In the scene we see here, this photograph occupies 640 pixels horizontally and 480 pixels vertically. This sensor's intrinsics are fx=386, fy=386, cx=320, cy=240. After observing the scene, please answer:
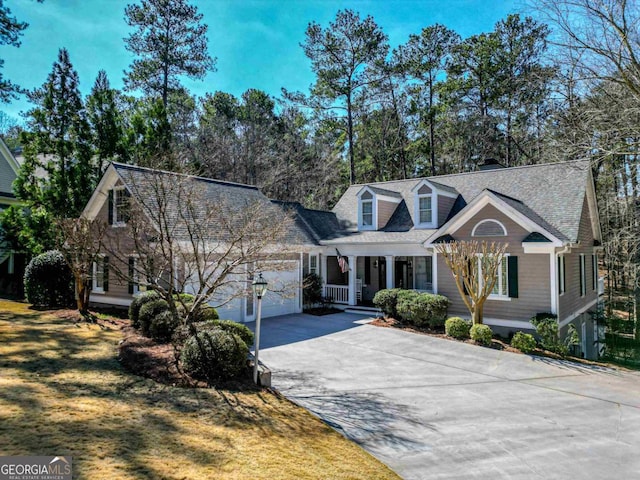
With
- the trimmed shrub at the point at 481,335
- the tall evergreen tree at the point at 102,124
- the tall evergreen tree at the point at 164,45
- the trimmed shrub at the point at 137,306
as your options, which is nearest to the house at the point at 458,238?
the trimmed shrub at the point at 481,335

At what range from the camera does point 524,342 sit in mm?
12055

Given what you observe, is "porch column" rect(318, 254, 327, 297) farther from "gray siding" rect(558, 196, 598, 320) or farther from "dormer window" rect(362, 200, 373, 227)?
"gray siding" rect(558, 196, 598, 320)

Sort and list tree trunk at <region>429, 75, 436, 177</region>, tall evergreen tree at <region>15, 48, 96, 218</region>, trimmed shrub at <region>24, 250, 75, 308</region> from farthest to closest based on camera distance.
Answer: tree trunk at <region>429, 75, 436, 177</region>
tall evergreen tree at <region>15, 48, 96, 218</region>
trimmed shrub at <region>24, 250, 75, 308</region>

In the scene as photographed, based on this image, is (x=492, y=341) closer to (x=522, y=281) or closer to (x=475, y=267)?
(x=522, y=281)

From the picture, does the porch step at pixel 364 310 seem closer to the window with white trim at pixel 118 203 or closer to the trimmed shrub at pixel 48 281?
the window with white trim at pixel 118 203

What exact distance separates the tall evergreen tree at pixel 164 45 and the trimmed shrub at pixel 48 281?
44.1 ft

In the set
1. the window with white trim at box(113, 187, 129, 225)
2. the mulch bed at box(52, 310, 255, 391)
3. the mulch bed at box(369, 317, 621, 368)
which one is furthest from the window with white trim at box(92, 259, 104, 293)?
the mulch bed at box(369, 317, 621, 368)

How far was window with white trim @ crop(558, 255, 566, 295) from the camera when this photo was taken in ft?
44.5

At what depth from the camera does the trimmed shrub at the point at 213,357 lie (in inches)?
308

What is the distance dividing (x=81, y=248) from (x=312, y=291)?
31.4 feet

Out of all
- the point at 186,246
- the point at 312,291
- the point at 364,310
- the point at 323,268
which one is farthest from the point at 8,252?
the point at 364,310

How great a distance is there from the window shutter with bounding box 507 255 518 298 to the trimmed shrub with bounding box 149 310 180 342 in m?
11.2

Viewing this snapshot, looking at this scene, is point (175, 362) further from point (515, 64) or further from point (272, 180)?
point (515, 64)

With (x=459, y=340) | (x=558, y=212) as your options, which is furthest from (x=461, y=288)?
(x=558, y=212)
